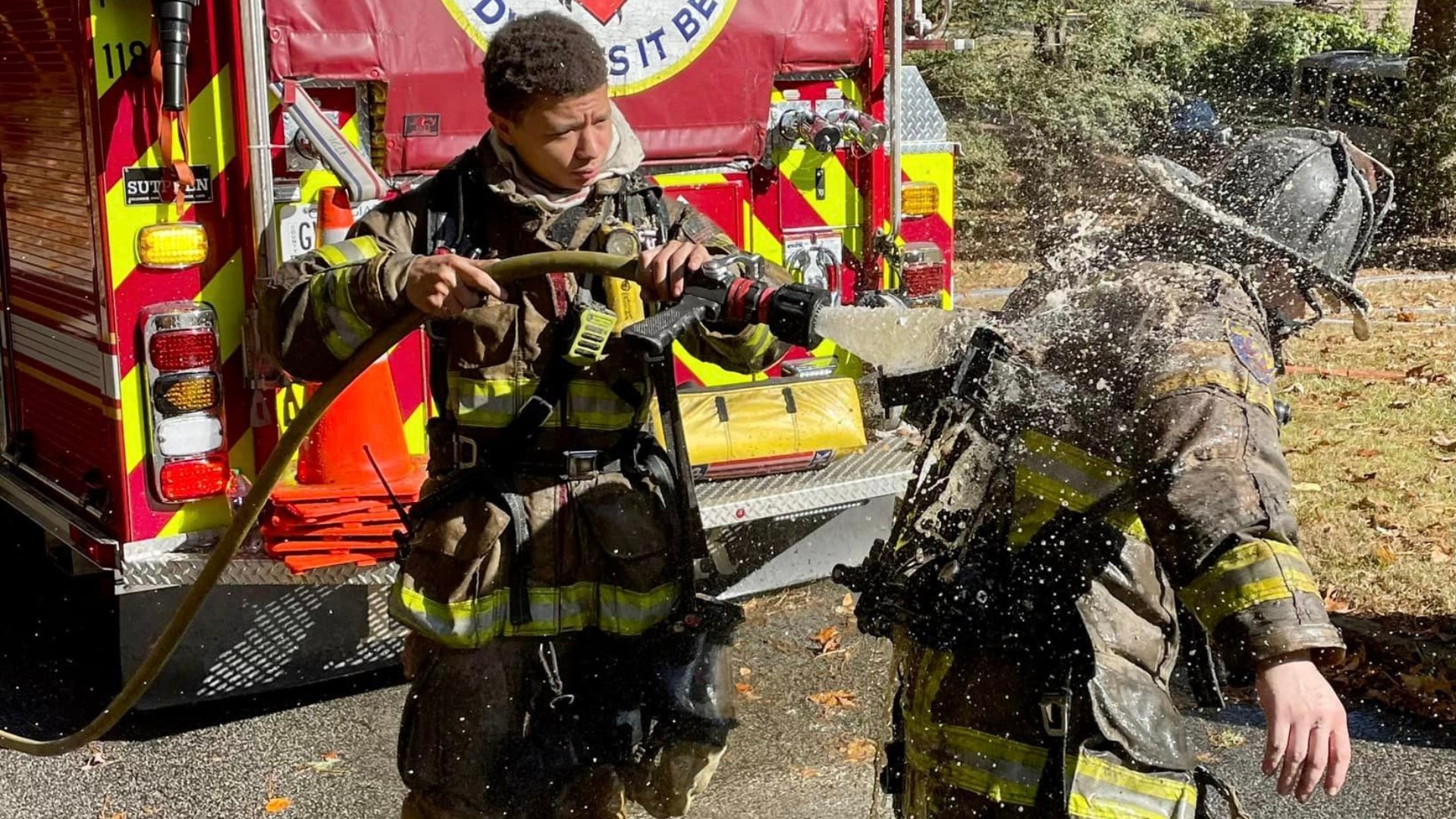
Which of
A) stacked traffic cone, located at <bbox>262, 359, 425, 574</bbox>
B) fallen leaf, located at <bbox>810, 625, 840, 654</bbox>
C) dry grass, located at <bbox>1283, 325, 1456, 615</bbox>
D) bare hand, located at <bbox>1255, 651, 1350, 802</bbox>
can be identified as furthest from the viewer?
dry grass, located at <bbox>1283, 325, 1456, 615</bbox>

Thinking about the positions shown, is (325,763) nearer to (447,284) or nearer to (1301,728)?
(447,284)

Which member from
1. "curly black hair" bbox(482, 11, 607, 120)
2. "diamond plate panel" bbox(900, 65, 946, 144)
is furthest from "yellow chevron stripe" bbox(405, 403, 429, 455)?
"diamond plate panel" bbox(900, 65, 946, 144)

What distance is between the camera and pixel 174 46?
13.0ft

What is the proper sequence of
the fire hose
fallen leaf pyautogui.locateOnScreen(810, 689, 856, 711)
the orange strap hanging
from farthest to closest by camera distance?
fallen leaf pyautogui.locateOnScreen(810, 689, 856, 711) < the orange strap hanging < the fire hose

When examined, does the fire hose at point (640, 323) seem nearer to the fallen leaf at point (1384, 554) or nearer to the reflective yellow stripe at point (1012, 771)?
the reflective yellow stripe at point (1012, 771)

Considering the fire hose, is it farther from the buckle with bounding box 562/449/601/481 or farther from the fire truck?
the fire truck

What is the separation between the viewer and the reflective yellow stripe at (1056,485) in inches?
93.1

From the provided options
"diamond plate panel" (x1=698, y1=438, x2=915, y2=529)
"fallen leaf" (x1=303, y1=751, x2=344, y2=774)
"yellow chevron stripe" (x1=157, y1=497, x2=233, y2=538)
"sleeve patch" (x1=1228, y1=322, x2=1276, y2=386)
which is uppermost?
"sleeve patch" (x1=1228, y1=322, x2=1276, y2=386)

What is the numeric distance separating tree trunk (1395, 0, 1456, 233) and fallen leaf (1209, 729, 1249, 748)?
37.5 feet

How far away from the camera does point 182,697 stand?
14.8 ft

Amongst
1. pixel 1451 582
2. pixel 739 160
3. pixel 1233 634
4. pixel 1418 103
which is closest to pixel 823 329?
pixel 1233 634

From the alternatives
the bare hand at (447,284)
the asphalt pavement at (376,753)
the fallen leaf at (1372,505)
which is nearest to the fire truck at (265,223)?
the asphalt pavement at (376,753)

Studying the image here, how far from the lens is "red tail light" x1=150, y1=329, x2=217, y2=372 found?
13.8 feet

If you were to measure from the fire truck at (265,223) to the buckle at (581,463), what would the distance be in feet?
3.77
